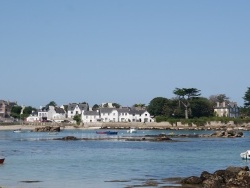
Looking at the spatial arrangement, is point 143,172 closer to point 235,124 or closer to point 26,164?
point 26,164

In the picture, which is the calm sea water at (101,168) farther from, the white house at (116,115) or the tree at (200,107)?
the white house at (116,115)

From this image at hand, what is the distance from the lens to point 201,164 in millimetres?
53469

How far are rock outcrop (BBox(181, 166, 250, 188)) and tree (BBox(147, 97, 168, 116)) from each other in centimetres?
14307

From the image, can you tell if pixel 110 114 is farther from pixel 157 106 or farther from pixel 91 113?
pixel 157 106

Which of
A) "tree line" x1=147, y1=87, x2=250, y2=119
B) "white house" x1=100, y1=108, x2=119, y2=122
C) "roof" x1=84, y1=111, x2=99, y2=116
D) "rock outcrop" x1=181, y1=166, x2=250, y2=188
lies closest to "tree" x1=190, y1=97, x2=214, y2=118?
"tree line" x1=147, y1=87, x2=250, y2=119

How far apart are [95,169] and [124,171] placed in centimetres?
305

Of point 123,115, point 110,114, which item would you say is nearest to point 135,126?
point 123,115

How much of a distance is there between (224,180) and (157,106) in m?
147

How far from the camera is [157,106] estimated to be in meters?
183

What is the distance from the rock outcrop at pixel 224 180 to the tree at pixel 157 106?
5633 inches

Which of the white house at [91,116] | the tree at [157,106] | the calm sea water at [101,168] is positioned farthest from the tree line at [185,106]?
the calm sea water at [101,168]

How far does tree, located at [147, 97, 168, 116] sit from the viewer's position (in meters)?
182

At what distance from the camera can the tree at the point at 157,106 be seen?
182m

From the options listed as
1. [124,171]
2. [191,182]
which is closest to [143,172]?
[124,171]
